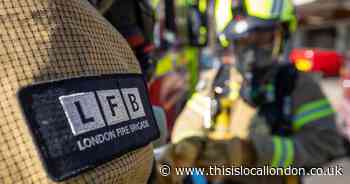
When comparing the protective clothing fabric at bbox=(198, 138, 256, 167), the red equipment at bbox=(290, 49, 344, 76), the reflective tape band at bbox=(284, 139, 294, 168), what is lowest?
the red equipment at bbox=(290, 49, 344, 76)

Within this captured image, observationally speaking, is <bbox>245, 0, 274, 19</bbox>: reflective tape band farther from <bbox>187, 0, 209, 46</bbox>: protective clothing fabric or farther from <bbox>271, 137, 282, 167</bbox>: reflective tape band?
<bbox>271, 137, 282, 167</bbox>: reflective tape band

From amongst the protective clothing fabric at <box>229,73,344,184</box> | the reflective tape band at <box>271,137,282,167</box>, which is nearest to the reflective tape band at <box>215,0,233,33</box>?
the protective clothing fabric at <box>229,73,344,184</box>

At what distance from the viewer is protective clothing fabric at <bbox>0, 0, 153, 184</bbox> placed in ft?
1.44

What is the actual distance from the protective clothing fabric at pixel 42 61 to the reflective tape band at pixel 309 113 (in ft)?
4.68

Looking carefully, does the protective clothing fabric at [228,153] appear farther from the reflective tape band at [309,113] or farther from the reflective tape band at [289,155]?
the reflective tape band at [309,113]

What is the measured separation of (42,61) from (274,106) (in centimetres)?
156

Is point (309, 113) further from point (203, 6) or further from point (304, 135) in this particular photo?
point (203, 6)

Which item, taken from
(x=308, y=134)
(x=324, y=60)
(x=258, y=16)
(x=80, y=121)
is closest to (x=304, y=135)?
(x=308, y=134)

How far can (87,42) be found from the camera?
0.52 metres

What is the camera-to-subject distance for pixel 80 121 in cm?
45

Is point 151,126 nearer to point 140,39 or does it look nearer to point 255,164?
point 140,39

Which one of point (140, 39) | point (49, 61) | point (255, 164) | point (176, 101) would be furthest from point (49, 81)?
point (255, 164)

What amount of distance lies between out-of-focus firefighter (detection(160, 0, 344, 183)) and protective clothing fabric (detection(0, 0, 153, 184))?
914mm

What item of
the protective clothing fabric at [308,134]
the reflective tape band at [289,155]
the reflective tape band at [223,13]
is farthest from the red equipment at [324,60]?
the reflective tape band at [289,155]
